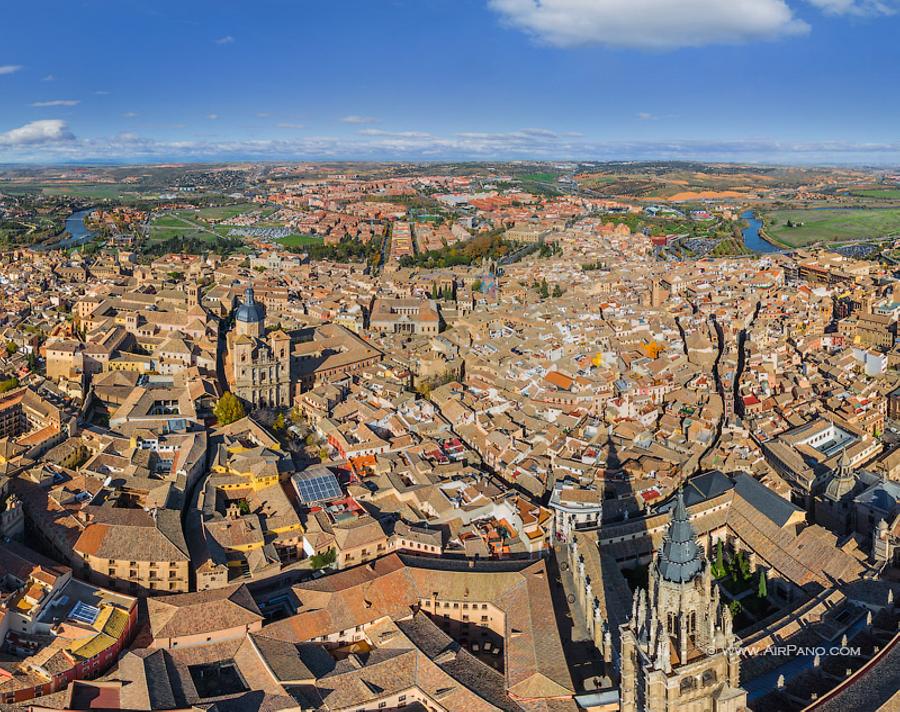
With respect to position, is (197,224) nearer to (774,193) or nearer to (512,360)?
(512,360)

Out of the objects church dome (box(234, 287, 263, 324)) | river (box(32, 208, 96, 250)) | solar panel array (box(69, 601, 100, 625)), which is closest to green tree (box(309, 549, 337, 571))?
solar panel array (box(69, 601, 100, 625))

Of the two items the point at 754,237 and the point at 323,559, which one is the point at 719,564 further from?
the point at 754,237

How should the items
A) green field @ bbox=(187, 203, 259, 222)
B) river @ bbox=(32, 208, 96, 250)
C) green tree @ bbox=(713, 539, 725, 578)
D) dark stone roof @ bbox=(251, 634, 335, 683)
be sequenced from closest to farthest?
1. dark stone roof @ bbox=(251, 634, 335, 683)
2. green tree @ bbox=(713, 539, 725, 578)
3. river @ bbox=(32, 208, 96, 250)
4. green field @ bbox=(187, 203, 259, 222)

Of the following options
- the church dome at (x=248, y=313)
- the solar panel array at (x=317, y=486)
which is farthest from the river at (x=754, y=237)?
the solar panel array at (x=317, y=486)

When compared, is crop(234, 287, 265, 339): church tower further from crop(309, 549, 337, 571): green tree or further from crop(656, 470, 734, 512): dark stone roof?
crop(656, 470, 734, 512): dark stone roof

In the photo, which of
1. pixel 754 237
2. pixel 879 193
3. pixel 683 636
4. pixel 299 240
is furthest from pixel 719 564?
pixel 879 193
